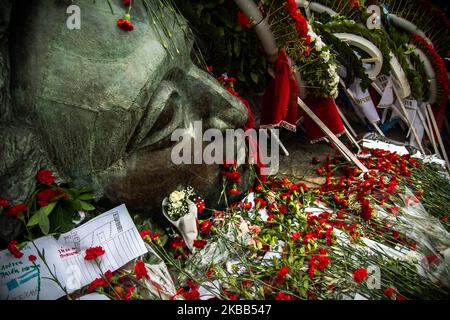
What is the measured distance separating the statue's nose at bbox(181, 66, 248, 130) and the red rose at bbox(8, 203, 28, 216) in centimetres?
114

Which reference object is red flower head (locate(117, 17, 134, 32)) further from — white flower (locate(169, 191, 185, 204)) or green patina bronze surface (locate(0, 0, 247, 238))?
white flower (locate(169, 191, 185, 204))

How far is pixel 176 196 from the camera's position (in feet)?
6.81

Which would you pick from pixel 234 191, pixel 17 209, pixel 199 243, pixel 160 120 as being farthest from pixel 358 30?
pixel 17 209

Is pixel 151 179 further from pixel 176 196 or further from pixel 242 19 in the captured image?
pixel 242 19

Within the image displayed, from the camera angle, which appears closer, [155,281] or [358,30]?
[155,281]

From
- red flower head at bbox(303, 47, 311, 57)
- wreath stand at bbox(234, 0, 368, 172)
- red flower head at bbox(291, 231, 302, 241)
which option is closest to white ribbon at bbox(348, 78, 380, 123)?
wreath stand at bbox(234, 0, 368, 172)

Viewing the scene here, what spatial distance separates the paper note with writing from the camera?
5.08 feet

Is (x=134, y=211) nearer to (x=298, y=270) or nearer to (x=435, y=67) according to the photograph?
(x=298, y=270)

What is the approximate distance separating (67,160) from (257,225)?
1355 mm

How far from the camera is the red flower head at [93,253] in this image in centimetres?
166

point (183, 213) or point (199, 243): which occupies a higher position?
point (183, 213)

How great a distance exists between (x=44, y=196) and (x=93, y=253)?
0.39 metres
